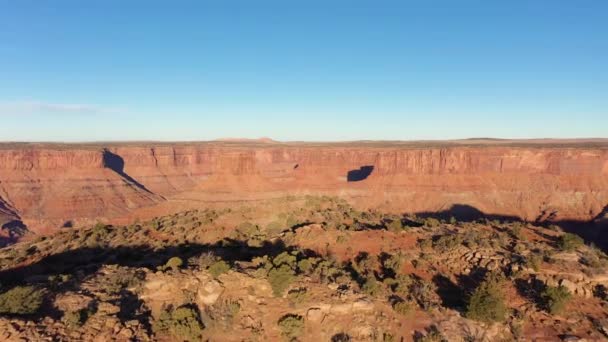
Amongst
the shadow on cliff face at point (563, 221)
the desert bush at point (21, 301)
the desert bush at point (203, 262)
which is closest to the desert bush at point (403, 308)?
the desert bush at point (203, 262)


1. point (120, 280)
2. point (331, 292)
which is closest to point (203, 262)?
point (120, 280)

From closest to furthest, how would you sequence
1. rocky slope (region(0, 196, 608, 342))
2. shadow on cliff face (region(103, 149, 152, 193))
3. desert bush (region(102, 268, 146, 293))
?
rocky slope (region(0, 196, 608, 342))
desert bush (region(102, 268, 146, 293))
shadow on cliff face (region(103, 149, 152, 193))

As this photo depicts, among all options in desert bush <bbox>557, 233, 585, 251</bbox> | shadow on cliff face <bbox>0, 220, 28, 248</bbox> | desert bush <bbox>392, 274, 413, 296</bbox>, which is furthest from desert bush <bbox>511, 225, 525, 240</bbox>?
shadow on cliff face <bbox>0, 220, 28, 248</bbox>

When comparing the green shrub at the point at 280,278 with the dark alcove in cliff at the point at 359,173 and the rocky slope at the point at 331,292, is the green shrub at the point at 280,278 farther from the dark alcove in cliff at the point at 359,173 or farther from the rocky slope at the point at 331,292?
the dark alcove in cliff at the point at 359,173

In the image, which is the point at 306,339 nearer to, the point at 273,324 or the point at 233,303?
the point at 273,324

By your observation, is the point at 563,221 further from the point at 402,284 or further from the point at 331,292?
the point at 331,292

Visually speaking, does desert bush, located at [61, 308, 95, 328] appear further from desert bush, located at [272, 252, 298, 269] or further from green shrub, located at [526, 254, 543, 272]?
green shrub, located at [526, 254, 543, 272]

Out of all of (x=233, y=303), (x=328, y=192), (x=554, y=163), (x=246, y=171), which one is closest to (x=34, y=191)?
(x=246, y=171)
